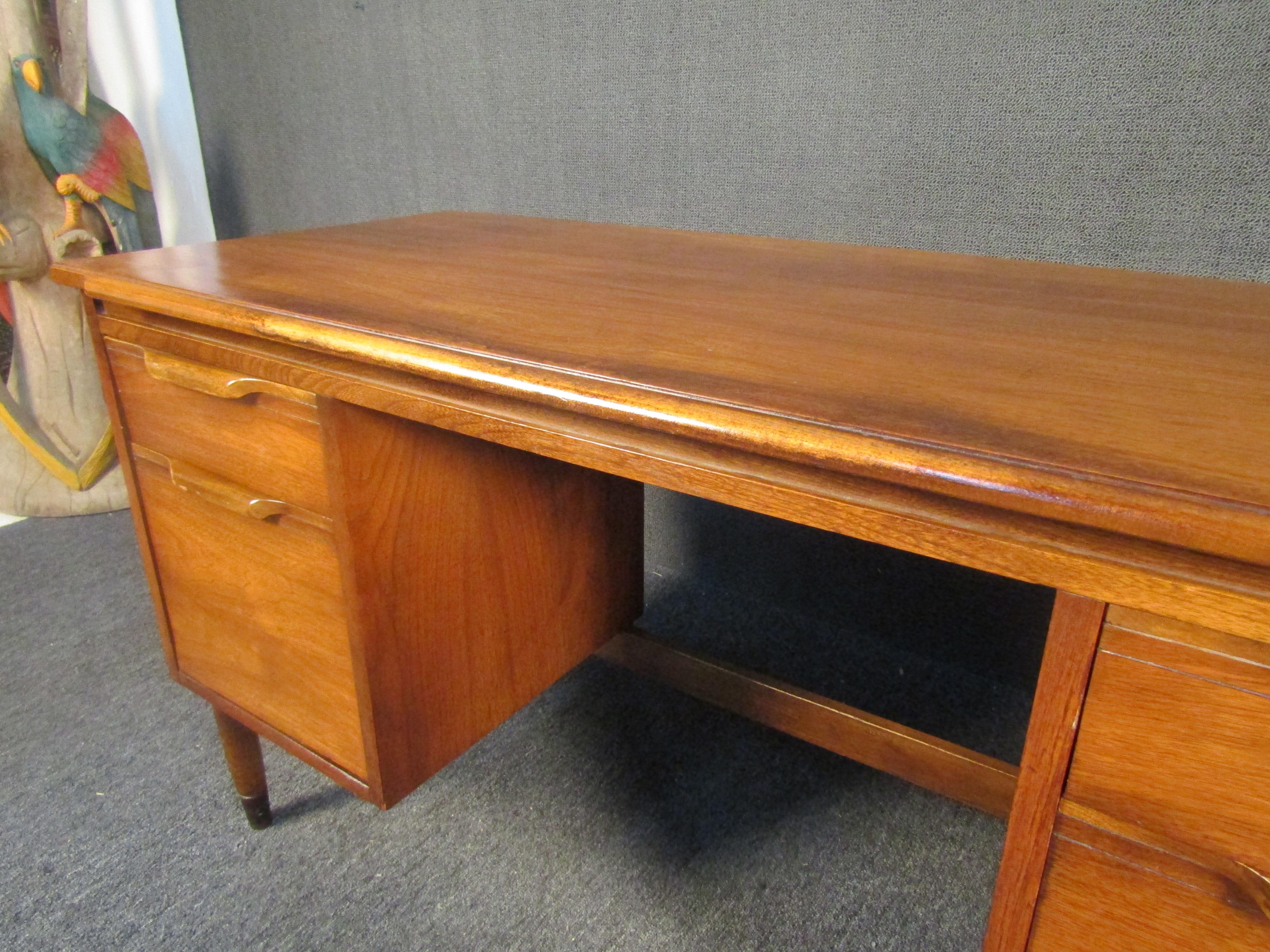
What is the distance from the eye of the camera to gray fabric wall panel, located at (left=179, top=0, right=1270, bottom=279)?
1.01 metres

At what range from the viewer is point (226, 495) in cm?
88

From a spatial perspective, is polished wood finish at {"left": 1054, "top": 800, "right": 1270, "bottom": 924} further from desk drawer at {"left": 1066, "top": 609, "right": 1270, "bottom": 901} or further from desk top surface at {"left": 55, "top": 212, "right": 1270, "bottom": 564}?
desk top surface at {"left": 55, "top": 212, "right": 1270, "bottom": 564}

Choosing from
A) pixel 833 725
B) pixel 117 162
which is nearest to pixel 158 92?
pixel 117 162

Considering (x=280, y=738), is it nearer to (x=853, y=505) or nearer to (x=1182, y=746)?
(x=853, y=505)

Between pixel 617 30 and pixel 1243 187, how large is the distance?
0.88 metres

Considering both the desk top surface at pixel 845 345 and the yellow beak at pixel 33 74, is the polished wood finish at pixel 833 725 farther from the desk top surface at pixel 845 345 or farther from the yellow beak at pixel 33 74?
the yellow beak at pixel 33 74

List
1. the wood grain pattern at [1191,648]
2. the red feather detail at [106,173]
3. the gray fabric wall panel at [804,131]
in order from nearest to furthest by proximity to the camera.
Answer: the wood grain pattern at [1191,648], the gray fabric wall panel at [804,131], the red feather detail at [106,173]

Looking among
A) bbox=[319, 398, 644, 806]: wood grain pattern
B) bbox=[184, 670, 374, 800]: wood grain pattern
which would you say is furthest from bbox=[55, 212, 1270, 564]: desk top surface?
bbox=[184, 670, 374, 800]: wood grain pattern

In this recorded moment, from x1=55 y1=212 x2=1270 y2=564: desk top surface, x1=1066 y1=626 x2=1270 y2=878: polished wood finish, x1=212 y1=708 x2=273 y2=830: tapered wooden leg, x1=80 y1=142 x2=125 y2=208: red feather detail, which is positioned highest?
x1=80 y1=142 x2=125 y2=208: red feather detail

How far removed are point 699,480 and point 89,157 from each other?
1832 millimetres

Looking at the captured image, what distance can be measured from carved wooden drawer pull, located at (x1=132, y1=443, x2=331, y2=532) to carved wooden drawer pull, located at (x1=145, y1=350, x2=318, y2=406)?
0.09 meters

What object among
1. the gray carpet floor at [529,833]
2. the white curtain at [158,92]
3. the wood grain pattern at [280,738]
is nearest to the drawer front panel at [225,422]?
the wood grain pattern at [280,738]

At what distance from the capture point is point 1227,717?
16.7 inches

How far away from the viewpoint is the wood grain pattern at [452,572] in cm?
81
